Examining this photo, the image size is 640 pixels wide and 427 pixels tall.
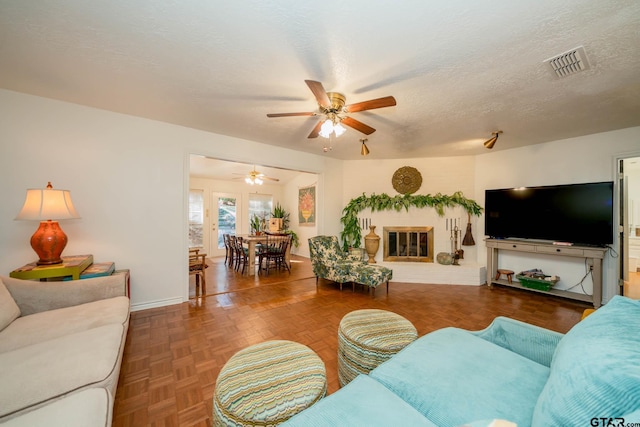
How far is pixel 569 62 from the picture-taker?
1.85 meters

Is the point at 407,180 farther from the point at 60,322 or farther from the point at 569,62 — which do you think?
the point at 60,322

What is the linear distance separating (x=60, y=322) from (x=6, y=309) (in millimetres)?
361

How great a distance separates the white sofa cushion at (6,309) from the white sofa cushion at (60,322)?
0.11 feet

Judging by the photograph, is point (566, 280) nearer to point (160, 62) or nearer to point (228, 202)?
point (160, 62)

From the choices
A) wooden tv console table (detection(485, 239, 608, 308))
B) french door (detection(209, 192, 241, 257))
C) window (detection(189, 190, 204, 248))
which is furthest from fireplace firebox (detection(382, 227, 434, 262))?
window (detection(189, 190, 204, 248))

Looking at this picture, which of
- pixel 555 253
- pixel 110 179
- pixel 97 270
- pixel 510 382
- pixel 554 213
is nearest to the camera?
pixel 510 382

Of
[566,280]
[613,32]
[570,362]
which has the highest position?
[613,32]

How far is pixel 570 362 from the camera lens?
75 centimetres

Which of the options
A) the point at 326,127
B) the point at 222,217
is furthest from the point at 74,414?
the point at 222,217

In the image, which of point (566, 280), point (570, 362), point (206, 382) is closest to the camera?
point (570, 362)

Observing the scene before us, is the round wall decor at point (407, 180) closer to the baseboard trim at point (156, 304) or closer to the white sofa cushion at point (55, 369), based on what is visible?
the baseboard trim at point (156, 304)

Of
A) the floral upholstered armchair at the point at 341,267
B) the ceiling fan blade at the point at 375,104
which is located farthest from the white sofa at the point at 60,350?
the floral upholstered armchair at the point at 341,267

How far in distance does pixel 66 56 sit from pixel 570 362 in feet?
11.5

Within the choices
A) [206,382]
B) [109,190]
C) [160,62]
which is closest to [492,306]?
[206,382]
